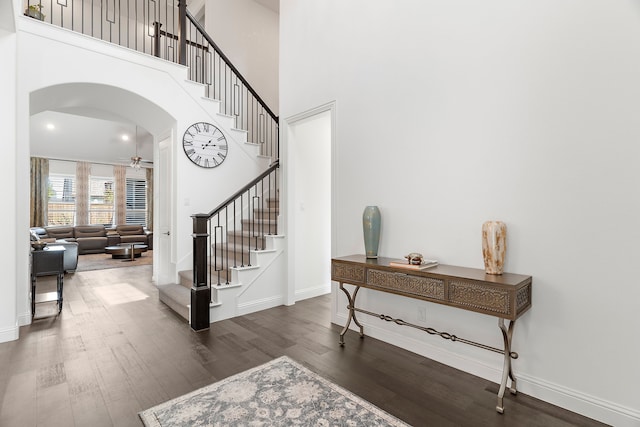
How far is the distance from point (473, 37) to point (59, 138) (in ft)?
34.9

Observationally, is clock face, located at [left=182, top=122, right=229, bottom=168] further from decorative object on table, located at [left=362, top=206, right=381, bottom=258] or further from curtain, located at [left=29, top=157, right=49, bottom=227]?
curtain, located at [left=29, top=157, right=49, bottom=227]

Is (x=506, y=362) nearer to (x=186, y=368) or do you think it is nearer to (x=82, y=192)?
(x=186, y=368)

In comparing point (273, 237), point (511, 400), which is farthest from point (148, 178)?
point (511, 400)

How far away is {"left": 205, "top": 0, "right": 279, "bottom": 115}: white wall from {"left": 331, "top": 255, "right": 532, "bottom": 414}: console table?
17.2 feet

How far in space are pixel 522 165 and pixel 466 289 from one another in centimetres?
95

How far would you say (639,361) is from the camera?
177 centimetres

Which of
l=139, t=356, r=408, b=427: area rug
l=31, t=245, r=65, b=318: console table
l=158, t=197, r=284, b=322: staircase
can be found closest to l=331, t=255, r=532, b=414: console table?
l=139, t=356, r=408, b=427: area rug

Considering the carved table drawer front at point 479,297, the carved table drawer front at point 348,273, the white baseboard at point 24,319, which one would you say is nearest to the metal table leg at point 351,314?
the carved table drawer front at point 348,273

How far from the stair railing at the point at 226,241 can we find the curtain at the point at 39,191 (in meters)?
7.64

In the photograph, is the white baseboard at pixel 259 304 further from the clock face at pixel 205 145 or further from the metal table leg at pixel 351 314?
the clock face at pixel 205 145

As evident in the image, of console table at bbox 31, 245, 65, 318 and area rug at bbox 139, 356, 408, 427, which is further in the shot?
console table at bbox 31, 245, 65, 318

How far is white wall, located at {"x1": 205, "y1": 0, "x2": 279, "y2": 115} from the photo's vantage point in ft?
20.7

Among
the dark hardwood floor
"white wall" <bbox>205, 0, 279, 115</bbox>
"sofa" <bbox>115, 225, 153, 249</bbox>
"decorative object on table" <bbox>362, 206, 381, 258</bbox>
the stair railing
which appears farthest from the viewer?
"sofa" <bbox>115, 225, 153, 249</bbox>

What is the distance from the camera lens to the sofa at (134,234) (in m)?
9.67
